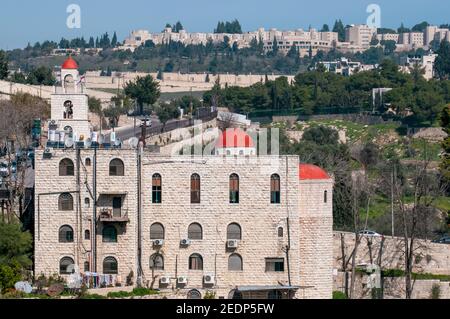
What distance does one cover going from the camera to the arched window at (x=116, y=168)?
3653 cm

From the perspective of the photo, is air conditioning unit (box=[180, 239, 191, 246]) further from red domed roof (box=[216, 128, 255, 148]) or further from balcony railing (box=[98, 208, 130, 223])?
red domed roof (box=[216, 128, 255, 148])

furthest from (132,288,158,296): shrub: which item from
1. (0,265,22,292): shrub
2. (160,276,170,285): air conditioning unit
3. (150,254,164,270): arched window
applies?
(0,265,22,292): shrub

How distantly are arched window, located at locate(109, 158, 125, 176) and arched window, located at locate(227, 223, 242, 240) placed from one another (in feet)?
9.86

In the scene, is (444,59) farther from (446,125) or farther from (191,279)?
(191,279)

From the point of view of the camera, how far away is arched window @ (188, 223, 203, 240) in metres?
36.8

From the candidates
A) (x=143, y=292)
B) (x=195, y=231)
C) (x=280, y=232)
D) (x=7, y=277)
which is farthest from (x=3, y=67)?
(x=7, y=277)


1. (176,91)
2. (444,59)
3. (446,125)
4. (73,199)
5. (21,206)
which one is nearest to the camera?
(73,199)

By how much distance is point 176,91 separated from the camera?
493ft

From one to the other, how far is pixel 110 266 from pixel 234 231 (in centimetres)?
321

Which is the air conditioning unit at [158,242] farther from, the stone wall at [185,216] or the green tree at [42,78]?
the green tree at [42,78]

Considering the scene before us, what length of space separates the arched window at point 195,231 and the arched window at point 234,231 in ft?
2.30

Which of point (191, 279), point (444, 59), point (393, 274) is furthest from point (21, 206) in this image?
point (444, 59)

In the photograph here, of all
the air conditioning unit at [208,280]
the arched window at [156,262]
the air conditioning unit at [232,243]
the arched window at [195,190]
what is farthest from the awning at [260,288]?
the arched window at [195,190]
